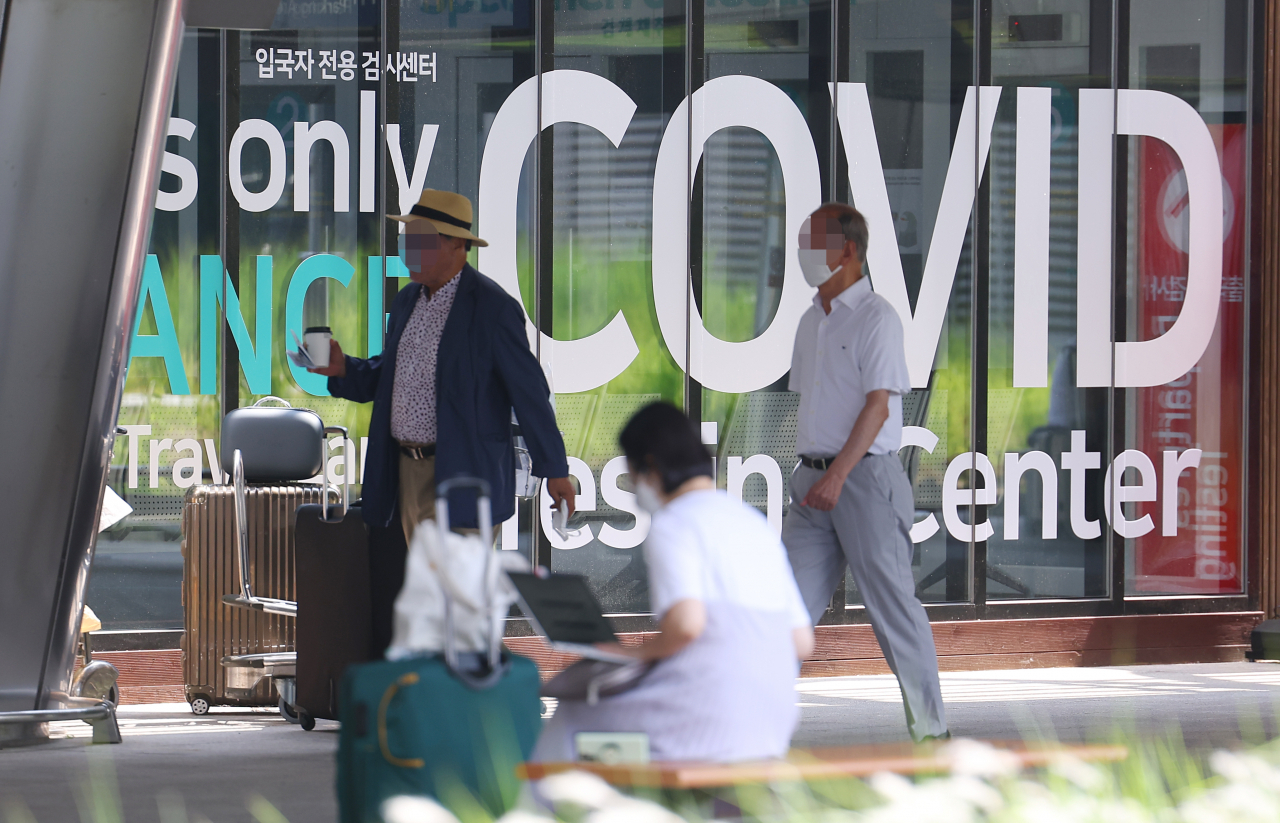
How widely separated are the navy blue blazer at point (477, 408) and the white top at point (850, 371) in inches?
36.2

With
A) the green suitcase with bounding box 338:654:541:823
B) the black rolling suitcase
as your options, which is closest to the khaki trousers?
the black rolling suitcase

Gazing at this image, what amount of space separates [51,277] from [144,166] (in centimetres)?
53

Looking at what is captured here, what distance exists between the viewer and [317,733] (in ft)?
20.5

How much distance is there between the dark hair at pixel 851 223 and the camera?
5656 millimetres

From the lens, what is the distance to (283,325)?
27.2 ft

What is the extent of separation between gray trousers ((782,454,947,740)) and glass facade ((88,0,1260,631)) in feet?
10.5

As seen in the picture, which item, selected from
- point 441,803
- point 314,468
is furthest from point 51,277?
point 441,803

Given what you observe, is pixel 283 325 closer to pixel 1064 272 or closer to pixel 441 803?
pixel 1064 272

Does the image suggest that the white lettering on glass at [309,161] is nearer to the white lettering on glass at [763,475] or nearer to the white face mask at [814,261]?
the white lettering on glass at [763,475]

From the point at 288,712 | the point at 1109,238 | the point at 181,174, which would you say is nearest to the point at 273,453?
the point at 288,712

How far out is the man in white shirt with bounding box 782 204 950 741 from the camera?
18.2ft

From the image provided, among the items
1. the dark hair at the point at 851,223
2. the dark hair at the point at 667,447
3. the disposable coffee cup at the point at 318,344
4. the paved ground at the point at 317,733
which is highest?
the dark hair at the point at 851,223

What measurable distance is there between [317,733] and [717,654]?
320 cm

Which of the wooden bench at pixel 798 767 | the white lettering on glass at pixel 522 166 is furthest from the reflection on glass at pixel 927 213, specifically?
the wooden bench at pixel 798 767
